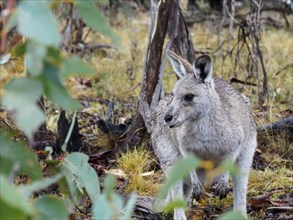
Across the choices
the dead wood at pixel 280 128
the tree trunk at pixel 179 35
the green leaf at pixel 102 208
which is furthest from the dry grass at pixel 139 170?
the green leaf at pixel 102 208

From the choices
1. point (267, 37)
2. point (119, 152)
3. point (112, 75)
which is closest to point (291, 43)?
point (267, 37)

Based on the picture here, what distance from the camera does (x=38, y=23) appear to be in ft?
3.57

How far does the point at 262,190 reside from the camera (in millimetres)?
5137

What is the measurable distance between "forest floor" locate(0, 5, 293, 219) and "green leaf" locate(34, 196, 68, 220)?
2065 mm

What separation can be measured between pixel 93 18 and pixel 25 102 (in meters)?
0.22

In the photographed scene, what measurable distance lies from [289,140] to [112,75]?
2805 mm

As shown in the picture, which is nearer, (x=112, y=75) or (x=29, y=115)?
(x=29, y=115)

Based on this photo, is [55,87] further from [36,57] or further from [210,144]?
[210,144]

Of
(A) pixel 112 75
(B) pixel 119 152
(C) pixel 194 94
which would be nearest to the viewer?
(C) pixel 194 94

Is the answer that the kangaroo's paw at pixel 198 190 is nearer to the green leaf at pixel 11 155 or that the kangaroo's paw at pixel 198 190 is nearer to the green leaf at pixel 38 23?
the green leaf at pixel 11 155

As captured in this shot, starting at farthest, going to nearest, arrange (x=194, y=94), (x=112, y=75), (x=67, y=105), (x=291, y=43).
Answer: (x=291, y=43)
(x=112, y=75)
(x=194, y=94)
(x=67, y=105)

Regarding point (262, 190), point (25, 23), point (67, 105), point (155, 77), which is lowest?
point (262, 190)

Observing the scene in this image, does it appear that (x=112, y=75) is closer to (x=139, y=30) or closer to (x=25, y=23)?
(x=139, y=30)

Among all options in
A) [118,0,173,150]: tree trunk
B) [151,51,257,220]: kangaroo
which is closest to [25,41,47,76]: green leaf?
[151,51,257,220]: kangaroo
